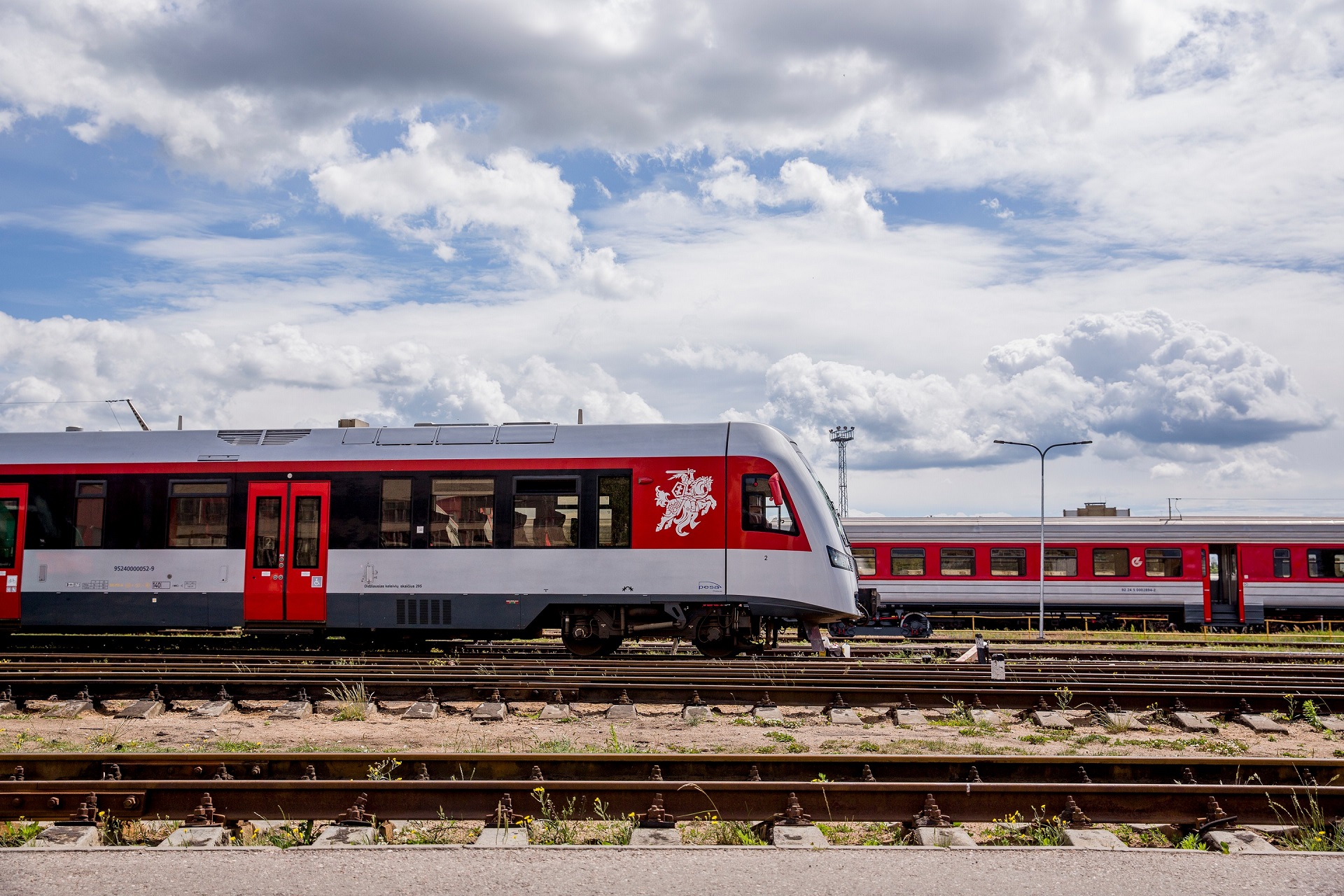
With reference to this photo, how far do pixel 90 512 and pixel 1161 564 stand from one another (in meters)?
25.7

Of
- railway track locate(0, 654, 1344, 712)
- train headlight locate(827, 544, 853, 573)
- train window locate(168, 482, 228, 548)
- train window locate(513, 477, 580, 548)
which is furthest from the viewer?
train window locate(168, 482, 228, 548)

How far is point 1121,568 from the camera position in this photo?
95.8ft

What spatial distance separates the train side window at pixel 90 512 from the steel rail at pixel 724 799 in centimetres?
1139

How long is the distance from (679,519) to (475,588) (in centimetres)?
330

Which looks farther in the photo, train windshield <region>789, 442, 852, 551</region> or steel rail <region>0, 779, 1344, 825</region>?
train windshield <region>789, 442, 852, 551</region>

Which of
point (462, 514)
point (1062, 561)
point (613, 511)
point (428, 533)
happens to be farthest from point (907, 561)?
point (428, 533)

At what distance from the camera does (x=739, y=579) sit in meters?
15.4

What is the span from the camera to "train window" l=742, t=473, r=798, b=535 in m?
15.4

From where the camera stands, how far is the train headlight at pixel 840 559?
50.4 ft

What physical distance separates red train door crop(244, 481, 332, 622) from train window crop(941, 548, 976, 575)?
59.7ft

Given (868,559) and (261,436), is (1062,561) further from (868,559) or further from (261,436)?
(261,436)

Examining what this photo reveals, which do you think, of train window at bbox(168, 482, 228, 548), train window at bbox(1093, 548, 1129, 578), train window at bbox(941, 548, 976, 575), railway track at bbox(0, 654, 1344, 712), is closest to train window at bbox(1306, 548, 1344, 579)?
train window at bbox(1093, 548, 1129, 578)

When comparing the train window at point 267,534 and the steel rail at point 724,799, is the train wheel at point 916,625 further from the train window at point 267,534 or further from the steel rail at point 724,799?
the steel rail at point 724,799

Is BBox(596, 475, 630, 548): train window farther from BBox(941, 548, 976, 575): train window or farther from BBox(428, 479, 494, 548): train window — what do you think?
BBox(941, 548, 976, 575): train window
